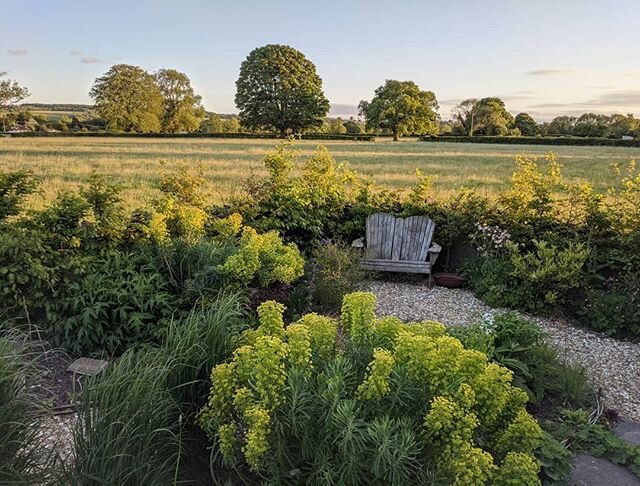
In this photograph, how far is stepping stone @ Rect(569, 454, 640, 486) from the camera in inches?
89.7

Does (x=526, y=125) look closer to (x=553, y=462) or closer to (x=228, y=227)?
(x=228, y=227)

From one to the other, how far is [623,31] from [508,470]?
6774mm

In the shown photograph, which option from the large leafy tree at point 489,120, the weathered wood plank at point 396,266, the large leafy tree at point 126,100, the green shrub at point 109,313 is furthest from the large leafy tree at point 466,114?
the green shrub at point 109,313

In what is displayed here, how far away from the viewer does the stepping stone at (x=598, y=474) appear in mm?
2279

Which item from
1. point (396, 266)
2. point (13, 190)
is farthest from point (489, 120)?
point (13, 190)

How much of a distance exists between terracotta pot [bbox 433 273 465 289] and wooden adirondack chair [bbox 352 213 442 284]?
0.82ft

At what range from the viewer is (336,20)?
→ 9.06 meters

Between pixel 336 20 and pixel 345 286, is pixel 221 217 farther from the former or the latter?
pixel 336 20

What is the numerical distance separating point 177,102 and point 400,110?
24083 mm

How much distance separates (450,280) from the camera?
18.2 ft

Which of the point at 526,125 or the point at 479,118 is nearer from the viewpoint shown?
the point at 479,118

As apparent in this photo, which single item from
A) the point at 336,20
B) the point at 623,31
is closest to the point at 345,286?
the point at 623,31

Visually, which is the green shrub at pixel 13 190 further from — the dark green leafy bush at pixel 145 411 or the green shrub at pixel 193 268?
the dark green leafy bush at pixel 145 411

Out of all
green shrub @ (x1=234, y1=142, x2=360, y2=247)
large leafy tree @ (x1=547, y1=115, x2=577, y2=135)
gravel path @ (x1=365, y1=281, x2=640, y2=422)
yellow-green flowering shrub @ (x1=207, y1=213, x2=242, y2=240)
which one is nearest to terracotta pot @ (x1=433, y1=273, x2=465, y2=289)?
gravel path @ (x1=365, y1=281, x2=640, y2=422)
